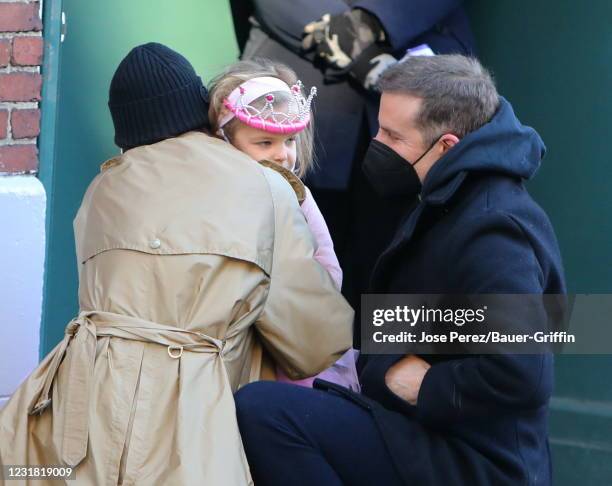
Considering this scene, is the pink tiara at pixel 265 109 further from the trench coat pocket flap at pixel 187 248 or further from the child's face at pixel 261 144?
the trench coat pocket flap at pixel 187 248

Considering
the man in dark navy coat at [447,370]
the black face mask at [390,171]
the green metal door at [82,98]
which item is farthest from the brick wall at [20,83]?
the man in dark navy coat at [447,370]

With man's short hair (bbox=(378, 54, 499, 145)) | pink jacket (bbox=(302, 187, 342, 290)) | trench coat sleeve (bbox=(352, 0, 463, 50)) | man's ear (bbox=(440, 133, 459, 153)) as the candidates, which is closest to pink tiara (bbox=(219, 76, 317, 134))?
pink jacket (bbox=(302, 187, 342, 290))

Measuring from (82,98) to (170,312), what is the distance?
167 cm

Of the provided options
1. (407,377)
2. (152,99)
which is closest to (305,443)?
(407,377)

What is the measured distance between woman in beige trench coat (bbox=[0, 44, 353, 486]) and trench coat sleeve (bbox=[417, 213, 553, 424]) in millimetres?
344

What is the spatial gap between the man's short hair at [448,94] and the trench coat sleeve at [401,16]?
1.04 metres

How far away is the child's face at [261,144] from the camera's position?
336 centimetres

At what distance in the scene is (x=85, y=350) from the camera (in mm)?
2633

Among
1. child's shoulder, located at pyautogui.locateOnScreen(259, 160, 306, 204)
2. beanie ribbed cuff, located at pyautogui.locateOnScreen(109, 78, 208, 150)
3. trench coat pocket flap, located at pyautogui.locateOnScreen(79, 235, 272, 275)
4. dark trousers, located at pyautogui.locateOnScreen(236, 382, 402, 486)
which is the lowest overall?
dark trousers, located at pyautogui.locateOnScreen(236, 382, 402, 486)

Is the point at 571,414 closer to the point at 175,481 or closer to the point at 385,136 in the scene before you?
the point at 385,136

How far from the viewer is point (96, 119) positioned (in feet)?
13.8

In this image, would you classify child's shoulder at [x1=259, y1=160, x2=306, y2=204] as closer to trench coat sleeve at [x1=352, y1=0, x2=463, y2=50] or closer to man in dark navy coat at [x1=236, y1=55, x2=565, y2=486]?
man in dark navy coat at [x1=236, y1=55, x2=565, y2=486]

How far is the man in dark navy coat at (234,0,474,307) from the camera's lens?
4.00 meters

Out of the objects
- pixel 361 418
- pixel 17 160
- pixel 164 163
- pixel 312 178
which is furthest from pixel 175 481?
pixel 312 178
